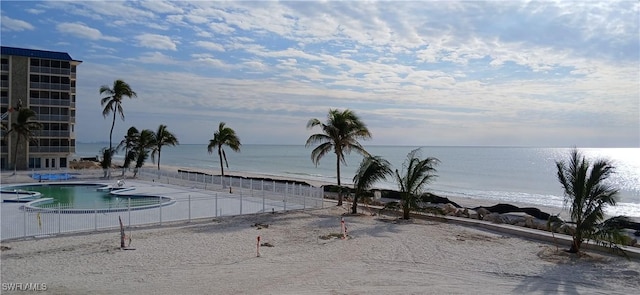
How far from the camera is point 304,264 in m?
12.7

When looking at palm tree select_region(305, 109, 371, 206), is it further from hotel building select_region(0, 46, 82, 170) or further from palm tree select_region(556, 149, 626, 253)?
hotel building select_region(0, 46, 82, 170)

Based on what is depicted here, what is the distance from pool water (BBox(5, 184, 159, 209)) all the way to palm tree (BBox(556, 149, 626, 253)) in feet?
56.9

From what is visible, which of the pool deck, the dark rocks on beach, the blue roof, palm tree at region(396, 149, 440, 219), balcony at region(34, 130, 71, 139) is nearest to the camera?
the pool deck

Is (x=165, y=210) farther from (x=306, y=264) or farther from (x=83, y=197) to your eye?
(x=306, y=264)

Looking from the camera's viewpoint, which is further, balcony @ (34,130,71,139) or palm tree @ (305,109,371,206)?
balcony @ (34,130,71,139)

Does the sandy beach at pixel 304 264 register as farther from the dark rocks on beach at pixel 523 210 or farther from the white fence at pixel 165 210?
the dark rocks on beach at pixel 523 210

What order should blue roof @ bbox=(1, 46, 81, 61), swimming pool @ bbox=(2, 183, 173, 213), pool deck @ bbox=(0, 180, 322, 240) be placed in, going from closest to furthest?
pool deck @ bbox=(0, 180, 322, 240) → swimming pool @ bbox=(2, 183, 173, 213) → blue roof @ bbox=(1, 46, 81, 61)

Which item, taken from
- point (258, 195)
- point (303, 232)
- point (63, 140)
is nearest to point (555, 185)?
point (258, 195)

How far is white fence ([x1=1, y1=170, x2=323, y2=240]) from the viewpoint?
16594 millimetres

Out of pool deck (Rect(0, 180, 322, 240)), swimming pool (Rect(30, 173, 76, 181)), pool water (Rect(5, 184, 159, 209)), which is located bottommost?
pool water (Rect(5, 184, 159, 209))

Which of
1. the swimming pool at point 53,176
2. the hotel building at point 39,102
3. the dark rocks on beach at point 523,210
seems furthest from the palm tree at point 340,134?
the hotel building at point 39,102

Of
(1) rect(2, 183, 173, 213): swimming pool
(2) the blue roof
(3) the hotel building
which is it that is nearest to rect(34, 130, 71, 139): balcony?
(3) the hotel building

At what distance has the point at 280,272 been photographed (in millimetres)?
11805

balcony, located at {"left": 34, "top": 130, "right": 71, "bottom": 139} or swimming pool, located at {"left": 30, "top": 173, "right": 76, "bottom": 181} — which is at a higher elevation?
balcony, located at {"left": 34, "top": 130, "right": 71, "bottom": 139}
